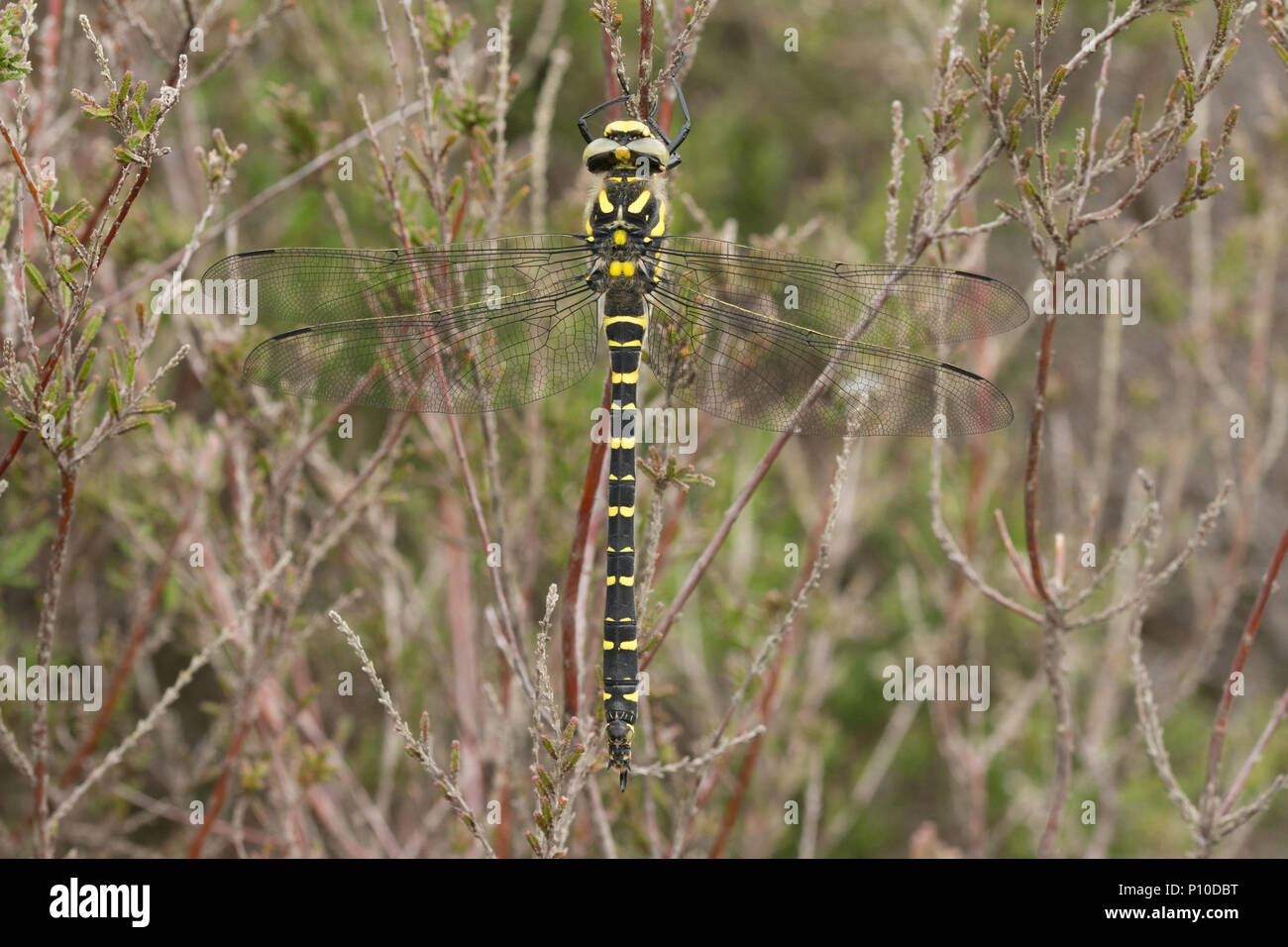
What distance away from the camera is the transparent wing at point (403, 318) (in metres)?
2.32

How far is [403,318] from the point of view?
2316 mm

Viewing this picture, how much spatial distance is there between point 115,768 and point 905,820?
132 inches

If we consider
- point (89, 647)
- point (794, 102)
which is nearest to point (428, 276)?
point (89, 647)

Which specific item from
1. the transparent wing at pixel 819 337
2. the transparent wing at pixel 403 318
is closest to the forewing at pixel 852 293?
the transparent wing at pixel 819 337

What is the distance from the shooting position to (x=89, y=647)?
3.26m

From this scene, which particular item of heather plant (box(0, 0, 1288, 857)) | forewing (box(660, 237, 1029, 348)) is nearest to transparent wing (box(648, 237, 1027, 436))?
forewing (box(660, 237, 1029, 348))

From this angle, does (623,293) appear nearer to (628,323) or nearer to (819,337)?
(628,323)

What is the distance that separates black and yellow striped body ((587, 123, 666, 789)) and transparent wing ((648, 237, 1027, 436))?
6 cm

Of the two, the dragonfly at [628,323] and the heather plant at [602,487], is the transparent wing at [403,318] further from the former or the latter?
the heather plant at [602,487]

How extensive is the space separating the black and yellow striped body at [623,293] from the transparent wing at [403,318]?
0.10 metres

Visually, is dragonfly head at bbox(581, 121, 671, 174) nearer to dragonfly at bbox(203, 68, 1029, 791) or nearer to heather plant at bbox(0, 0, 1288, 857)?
dragonfly at bbox(203, 68, 1029, 791)

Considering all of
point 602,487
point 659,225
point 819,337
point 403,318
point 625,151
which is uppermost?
point 625,151

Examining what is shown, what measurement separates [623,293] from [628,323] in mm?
86

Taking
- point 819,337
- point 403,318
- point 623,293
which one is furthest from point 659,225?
point 403,318
